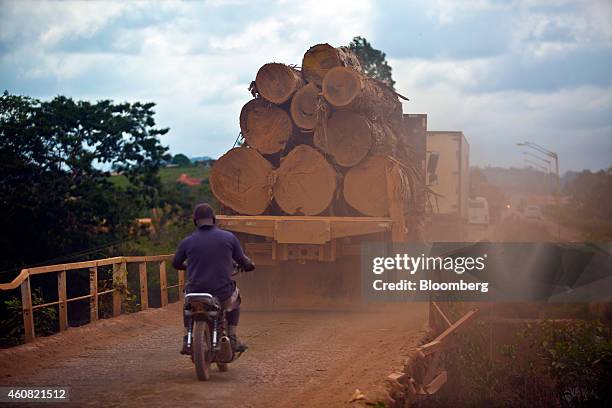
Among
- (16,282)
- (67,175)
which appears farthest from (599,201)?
(16,282)

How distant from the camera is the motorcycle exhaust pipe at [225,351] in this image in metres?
7.88

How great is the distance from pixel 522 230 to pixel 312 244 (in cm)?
3073

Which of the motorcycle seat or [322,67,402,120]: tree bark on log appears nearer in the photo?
the motorcycle seat

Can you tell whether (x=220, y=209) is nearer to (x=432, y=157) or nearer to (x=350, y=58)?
(x=350, y=58)

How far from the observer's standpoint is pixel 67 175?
78.3 ft

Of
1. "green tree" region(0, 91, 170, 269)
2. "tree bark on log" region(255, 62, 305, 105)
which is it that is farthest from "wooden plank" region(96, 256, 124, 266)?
"green tree" region(0, 91, 170, 269)

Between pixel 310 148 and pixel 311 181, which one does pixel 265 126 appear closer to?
pixel 310 148

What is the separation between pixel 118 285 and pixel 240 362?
4356 millimetres

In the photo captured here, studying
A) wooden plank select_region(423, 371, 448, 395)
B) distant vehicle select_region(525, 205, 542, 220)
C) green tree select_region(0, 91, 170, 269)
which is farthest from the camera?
distant vehicle select_region(525, 205, 542, 220)

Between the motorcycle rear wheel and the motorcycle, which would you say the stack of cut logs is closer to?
the motorcycle

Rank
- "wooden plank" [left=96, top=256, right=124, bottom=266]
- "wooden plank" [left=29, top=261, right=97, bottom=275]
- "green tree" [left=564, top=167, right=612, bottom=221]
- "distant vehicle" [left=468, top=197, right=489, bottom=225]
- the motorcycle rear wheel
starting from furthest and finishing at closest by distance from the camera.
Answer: "green tree" [left=564, top=167, right=612, bottom=221] → "distant vehicle" [left=468, top=197, right=489, bottom=225] → "wooden plank" [left=96, top=256, right=124, bottom=266] → "wooden plank" [left=29, top=261, right=97, bottom=275] → the motorcycle rear wheel

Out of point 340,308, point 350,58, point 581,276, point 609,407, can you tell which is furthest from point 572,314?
point 350,58

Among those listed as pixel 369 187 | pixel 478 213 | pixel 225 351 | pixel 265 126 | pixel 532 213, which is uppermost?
pixel 265 126

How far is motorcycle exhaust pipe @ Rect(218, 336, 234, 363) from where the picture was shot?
25.8 ft
